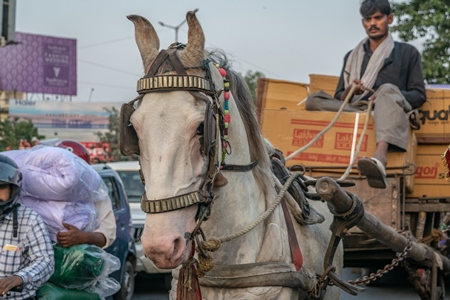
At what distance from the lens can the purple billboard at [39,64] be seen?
164 feet

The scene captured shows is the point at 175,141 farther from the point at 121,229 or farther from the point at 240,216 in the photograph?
the point at 121,229

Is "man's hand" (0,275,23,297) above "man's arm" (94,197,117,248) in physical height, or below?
below

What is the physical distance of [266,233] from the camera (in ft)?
14.3

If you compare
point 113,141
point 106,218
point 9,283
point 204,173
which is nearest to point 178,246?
point 204,173

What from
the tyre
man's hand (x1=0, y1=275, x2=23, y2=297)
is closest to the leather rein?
man's hand (x1=0, y1=275, x2=23, y2=297)

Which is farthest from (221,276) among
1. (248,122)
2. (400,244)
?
(400,244)

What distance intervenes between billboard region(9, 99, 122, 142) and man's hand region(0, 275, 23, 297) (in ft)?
145

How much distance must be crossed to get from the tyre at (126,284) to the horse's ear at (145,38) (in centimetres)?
684

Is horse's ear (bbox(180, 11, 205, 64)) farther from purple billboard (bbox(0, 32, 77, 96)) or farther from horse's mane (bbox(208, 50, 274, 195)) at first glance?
purple billboard (bbox(0, 32, 77, 96))

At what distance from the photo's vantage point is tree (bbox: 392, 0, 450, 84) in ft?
59.8

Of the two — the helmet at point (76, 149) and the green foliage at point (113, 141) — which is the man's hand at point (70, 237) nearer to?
the helmet at point (76, 149)

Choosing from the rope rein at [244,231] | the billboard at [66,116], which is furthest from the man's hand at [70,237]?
the billboard at [66,116]

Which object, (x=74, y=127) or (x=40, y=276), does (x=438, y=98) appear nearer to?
(x=40, y=276)

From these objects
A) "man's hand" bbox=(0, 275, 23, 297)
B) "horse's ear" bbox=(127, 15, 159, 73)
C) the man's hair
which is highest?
the man's hair
